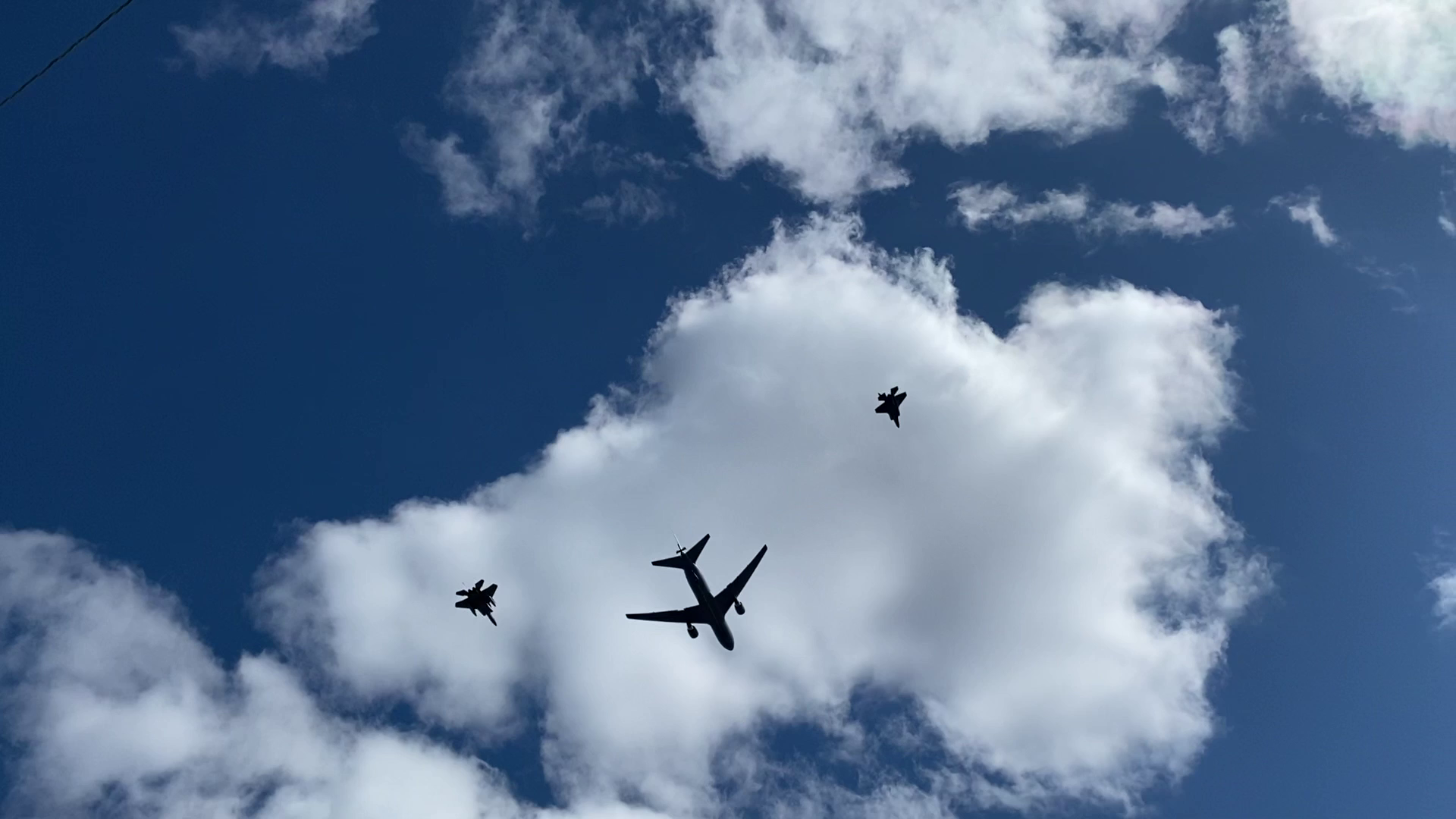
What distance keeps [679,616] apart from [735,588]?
33.5ft

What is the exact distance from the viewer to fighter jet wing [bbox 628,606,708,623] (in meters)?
142

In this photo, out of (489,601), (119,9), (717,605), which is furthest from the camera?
(717,605)

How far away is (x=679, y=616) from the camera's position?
145125 millimetres

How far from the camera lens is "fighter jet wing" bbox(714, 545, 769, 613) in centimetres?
14100

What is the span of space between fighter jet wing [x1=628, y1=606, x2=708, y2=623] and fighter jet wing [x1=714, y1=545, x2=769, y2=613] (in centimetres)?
273

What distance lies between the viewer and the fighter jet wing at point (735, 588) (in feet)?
463

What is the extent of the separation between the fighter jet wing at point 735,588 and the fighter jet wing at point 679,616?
8.95 feet

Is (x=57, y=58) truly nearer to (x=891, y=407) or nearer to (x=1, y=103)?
(x=1, y=103)

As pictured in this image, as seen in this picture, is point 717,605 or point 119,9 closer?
point 119,9

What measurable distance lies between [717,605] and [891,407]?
3948 centimetres

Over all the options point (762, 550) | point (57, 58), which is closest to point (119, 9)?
point (57, 58)

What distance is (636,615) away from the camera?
148125 millimetres

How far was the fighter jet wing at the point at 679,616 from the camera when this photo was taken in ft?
467

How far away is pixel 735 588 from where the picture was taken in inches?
5581
